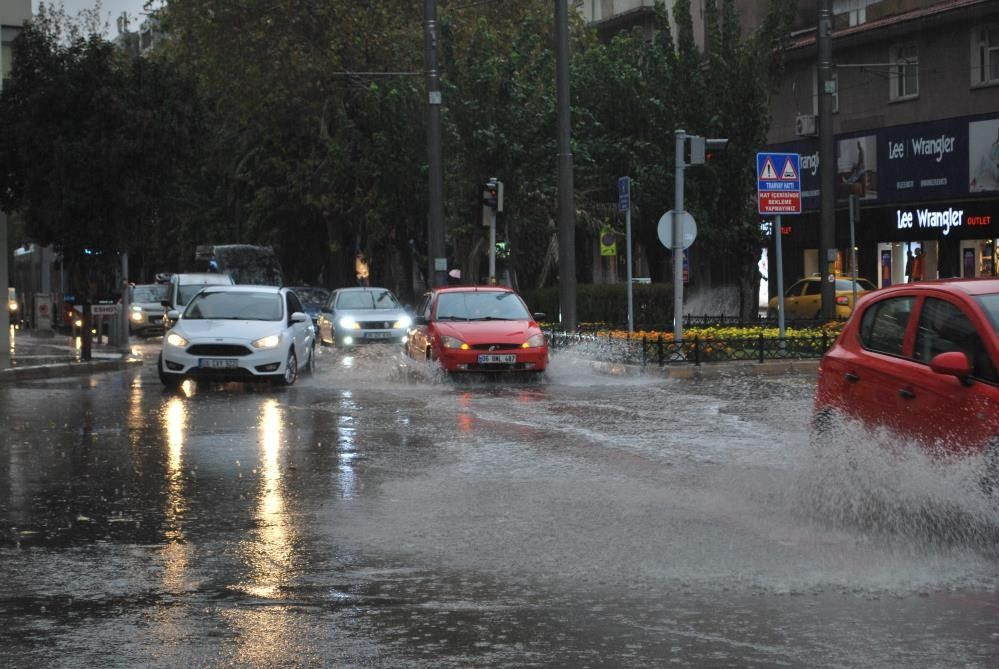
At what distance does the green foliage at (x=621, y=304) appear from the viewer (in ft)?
114

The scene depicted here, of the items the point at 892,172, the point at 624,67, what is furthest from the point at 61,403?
the point at 892,172

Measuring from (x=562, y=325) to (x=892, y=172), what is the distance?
1826 centimetres

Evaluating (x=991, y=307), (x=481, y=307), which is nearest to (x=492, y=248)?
(x=481, y=307)

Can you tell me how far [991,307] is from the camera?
29.6 feet

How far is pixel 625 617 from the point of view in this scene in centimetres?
673

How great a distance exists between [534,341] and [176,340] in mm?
5026

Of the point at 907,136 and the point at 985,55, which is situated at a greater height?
the point at 985,55

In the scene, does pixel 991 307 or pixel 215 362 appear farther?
pixel 215 362

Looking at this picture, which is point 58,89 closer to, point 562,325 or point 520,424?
point 562,325

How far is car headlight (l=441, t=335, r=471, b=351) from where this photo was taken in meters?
22.2

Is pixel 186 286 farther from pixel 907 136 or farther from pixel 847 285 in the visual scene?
pixel 907 136

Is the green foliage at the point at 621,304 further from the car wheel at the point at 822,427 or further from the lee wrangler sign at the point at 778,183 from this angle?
the car wheel at the point at 822,427

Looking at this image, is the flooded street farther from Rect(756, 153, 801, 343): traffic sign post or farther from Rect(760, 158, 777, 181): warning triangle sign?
Rect(760, 158, 777, 181): warning triangle sign

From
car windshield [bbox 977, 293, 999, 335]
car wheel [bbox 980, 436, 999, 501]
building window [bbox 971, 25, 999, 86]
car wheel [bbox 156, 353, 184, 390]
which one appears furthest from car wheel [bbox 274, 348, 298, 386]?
building window [bbox 971, 25, 999, 86]
